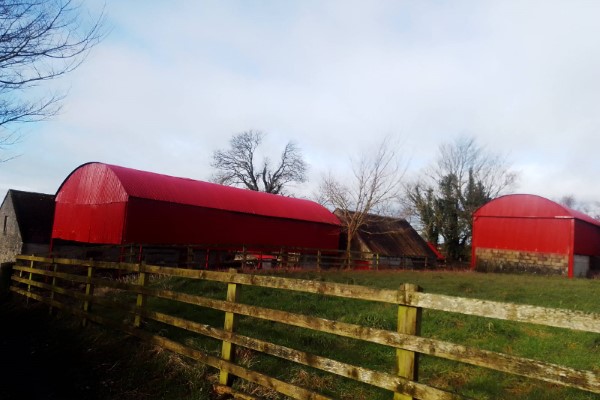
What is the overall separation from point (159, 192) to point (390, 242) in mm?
17995

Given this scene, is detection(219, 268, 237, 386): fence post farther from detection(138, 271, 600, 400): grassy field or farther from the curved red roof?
the curved red roof

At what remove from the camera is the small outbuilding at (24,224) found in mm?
30953

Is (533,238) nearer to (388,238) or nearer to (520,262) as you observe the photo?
(520,262)

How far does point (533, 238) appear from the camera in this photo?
26.2 meters

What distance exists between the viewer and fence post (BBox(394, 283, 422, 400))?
3400 millimetres

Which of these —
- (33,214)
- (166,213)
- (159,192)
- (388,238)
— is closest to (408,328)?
(166,213)

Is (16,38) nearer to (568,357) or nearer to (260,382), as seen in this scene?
(260,382)

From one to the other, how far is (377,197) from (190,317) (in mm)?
22479

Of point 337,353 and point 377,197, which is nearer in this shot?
point 337,353

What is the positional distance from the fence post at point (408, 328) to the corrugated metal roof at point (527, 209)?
84.2 ft

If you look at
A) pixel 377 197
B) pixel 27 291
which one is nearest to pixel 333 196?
pixel 377 197

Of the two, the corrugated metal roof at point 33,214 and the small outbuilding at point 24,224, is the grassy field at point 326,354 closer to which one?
the small outbuilding at point 24,224

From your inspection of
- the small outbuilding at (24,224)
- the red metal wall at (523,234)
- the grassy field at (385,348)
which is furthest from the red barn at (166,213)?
the grassy field at (385,348)

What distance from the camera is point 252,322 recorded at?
741cm
